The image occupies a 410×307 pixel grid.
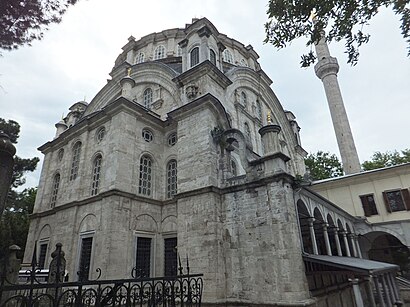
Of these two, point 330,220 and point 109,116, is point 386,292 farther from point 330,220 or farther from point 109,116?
point 109,116

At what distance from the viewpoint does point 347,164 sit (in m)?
22.5

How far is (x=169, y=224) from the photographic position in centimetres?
1267

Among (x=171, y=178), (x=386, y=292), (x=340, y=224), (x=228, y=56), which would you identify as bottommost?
(x=386, y=292)

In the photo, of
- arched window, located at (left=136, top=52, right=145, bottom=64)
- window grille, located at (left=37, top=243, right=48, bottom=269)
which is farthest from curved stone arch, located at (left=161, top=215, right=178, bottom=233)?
arched window, located at (left=136, top=52, right=145, bottom=64)

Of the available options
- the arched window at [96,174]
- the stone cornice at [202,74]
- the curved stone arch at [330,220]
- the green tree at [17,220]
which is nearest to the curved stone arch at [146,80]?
the stone cornice at [202,74]

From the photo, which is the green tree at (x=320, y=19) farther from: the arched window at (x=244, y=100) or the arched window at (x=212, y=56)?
the arched window at (x=244, y=100)

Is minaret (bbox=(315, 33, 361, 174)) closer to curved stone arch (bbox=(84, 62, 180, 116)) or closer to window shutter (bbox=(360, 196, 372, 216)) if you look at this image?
window shutter (bbox=(360, 196, 372, 216))

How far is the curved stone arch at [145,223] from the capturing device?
39.3ft

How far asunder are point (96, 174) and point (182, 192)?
209 inches

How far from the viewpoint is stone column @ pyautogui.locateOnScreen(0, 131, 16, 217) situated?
3.23 m

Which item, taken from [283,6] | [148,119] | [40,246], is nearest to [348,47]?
[283,6]

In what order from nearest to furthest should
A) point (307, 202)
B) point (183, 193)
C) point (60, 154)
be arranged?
1. point (307, 202)
2. point (183, 193)
3. point (60, 154)

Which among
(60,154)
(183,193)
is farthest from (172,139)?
(60,154)

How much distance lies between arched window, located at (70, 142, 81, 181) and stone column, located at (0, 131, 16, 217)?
1273cm
